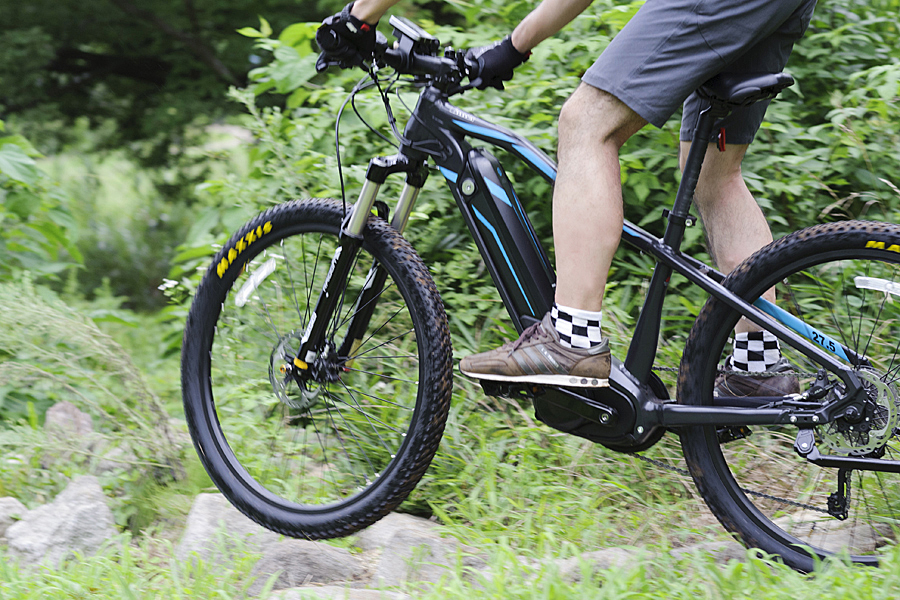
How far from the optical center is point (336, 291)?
2408mm

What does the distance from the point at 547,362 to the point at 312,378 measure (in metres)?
0.77

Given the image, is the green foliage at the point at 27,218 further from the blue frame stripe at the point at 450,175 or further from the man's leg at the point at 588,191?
the man's leg at the point at 588,191

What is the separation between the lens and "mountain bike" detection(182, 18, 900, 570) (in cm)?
196

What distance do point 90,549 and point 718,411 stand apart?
2037 millimetres

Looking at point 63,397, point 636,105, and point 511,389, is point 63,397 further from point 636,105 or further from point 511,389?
point 636,105

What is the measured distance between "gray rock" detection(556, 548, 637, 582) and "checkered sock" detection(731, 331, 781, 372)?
622 millimetres

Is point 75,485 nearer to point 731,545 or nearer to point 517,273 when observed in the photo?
point 517,273

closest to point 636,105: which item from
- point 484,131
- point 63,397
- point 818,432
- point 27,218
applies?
point 484,131

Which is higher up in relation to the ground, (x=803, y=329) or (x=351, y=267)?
(x=351, y=267)

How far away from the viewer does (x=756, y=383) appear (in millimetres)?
2191

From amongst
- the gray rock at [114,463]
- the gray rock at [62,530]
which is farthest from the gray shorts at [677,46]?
the gray rock at [114,463]

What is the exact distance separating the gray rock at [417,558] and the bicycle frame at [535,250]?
0.52 m

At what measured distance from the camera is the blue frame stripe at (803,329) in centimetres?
195

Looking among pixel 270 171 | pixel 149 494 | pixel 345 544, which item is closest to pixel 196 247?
pixel 270 171
